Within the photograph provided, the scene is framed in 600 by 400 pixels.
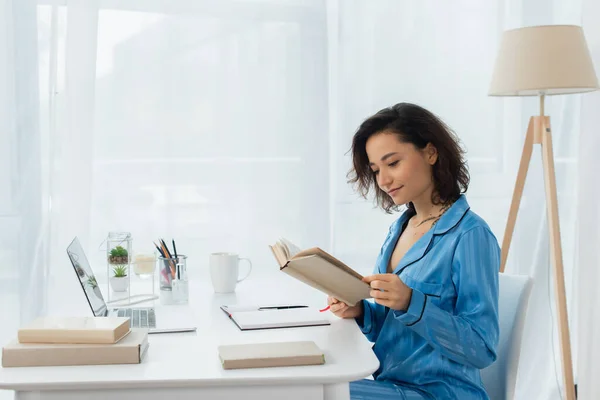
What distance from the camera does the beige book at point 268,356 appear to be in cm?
120

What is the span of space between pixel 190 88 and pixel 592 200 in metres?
1.59

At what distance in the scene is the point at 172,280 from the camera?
1.87 m

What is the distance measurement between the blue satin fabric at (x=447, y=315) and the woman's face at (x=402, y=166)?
0.10 meters

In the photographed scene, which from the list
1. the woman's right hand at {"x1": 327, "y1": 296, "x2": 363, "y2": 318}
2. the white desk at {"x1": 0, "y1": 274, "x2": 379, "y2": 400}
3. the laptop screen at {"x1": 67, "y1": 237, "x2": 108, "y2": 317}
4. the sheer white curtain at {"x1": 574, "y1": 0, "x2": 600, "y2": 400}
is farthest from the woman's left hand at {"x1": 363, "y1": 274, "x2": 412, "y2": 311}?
the sheer white curtain at {"x1": 574, "y1": 0, "x2": 600, "y2": 400}

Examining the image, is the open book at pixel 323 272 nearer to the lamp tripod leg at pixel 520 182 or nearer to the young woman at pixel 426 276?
the young woman at pixel 426 276

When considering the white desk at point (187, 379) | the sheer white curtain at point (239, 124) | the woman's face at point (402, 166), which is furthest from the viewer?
the sheer white curtain at point (239, 124)

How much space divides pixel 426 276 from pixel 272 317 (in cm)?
36

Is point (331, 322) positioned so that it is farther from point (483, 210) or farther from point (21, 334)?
point (483, 210)

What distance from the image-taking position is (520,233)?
3.17 m

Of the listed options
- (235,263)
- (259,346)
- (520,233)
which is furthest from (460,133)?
(259,346)

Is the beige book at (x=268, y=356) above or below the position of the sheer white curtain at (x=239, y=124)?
below

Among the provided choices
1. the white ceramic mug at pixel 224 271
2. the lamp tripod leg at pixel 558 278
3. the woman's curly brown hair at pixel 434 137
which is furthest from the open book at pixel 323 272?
the lamp tripod leg at pixel 558 278

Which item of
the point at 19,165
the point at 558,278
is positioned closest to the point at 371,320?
the point at 558,278

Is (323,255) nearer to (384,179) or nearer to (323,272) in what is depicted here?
(323,272)
